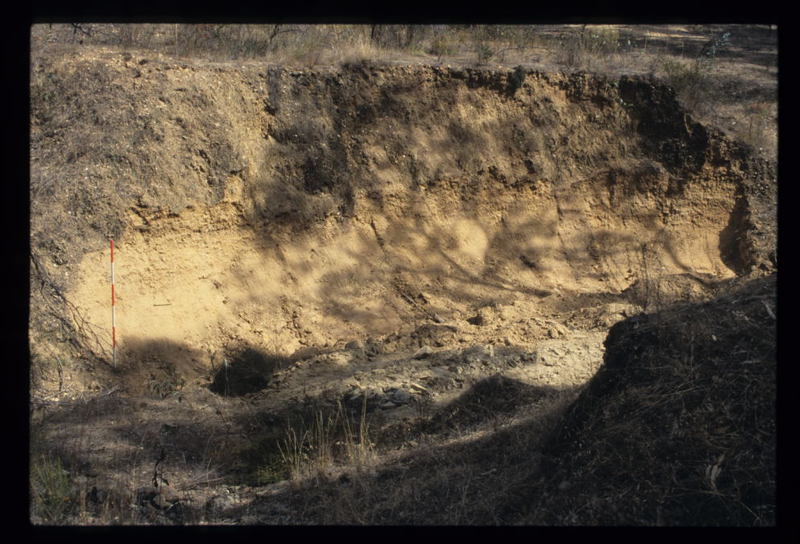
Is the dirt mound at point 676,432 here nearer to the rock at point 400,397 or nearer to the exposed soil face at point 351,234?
the exposed soil face at point 351,234

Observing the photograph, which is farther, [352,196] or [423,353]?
[352,196]

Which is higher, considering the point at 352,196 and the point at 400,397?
the point at 352,196

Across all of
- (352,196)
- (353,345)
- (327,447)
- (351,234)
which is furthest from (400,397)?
(352,196)

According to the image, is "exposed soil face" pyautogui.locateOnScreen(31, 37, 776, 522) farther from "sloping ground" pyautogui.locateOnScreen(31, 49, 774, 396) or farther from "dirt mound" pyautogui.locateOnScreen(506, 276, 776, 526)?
"dirt mound" pyautogui.locateOnScreen(506, 276, 776, 526)

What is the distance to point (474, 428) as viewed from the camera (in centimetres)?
618

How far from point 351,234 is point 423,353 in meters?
2.64

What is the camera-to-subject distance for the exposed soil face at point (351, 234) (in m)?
7.54

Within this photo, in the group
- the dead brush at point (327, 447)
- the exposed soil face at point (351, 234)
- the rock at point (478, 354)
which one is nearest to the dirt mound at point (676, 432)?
the dead brush at point (327, 447)

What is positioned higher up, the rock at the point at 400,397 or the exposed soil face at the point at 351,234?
the exposed soil face at the point at 351,234

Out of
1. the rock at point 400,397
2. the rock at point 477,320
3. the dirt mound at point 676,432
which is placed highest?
the dirt mound at point 676,432

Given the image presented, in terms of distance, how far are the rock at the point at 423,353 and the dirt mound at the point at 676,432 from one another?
3.47 metres

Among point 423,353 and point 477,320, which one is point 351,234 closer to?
point 477,320

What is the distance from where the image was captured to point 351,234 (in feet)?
35.0

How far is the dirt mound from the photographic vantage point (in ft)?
13.6
